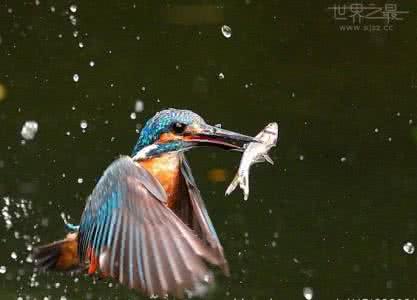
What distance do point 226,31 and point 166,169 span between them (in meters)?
2.83

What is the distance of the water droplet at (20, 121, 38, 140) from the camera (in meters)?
5.55

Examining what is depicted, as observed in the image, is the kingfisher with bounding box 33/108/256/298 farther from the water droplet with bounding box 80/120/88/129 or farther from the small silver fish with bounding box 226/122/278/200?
the water droplet with bounding box 80/120/88/129

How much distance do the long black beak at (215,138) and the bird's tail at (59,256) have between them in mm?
544

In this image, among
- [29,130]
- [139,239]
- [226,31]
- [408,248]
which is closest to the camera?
[139,239]

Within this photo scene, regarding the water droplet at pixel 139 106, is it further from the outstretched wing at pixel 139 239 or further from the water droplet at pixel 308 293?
the outstretched wing at pixel 139 239

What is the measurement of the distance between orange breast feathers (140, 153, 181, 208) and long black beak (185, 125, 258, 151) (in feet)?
0.30

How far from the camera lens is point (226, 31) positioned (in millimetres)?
5988

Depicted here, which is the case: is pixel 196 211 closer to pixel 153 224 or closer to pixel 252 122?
pixel 153 224

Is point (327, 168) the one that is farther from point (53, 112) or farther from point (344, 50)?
point (53, 112)

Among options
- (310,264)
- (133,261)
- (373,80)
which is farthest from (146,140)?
(373,80)

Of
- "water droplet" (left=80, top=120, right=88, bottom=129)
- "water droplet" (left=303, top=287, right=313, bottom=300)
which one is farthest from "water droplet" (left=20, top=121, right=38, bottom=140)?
"water droplet" (left=303, top=287, right=313, bottom=300)

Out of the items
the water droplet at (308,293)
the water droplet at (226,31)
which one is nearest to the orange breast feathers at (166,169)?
the water droplet at (308,293)

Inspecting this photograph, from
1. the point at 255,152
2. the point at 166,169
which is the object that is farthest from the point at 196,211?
the point at 255,152

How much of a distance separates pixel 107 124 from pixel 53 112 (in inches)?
12.8
